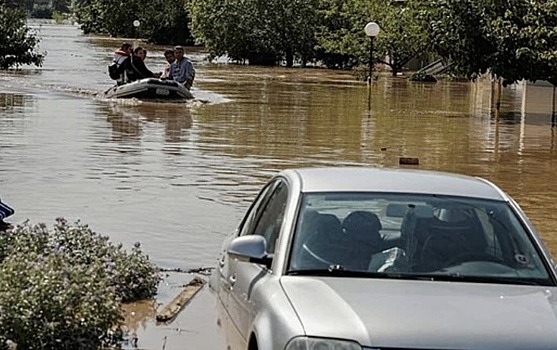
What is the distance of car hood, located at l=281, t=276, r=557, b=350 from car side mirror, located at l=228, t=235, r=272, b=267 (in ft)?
1.08

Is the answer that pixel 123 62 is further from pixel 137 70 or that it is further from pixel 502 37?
pixel 502 37

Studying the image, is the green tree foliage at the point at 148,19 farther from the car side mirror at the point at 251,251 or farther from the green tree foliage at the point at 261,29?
the car side mirror at the point at 251,251

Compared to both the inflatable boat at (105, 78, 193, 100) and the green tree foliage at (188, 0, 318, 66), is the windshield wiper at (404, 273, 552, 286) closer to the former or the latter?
the inflatable boat at (105, 78, 193, 100)

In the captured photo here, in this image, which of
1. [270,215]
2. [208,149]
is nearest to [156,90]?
[208,149]

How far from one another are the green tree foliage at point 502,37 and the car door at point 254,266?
67.8 feet

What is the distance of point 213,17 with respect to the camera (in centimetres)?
6606

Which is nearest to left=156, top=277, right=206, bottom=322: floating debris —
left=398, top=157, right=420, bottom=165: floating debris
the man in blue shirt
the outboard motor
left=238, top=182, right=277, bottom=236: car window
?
left=238, top=182, right=277, bottom=236: car window

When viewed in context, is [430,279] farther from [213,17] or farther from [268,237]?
[213,17]

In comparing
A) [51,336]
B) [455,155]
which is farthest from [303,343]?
[455,155]

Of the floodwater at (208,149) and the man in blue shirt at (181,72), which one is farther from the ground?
the man in blue shirt at (181,72)

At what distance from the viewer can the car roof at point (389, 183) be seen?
21.9 feet

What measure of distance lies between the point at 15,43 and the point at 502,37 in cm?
2859

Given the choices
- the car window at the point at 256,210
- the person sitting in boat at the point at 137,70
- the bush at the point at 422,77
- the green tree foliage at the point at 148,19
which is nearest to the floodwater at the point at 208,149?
the car window at the point at 256,210

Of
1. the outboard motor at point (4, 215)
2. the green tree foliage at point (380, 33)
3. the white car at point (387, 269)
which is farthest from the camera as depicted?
the green tree foliage at point (380, 33)
